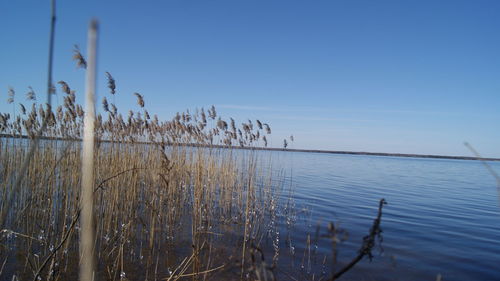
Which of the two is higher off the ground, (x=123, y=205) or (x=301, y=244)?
(x=123, y=205)

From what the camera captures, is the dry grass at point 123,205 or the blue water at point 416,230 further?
the blue water at point 416,230

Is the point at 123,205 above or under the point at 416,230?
above

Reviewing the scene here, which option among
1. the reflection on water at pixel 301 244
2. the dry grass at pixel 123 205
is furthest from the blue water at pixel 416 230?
the dry grass at pixel 123 205

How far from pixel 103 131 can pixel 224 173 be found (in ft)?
10.0

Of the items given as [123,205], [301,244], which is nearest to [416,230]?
[301,244]

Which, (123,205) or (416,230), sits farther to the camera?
(416,230)

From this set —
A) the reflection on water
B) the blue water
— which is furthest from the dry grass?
the blue water

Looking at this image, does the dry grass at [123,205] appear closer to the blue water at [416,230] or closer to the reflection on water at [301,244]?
the reflection on water at [301,244]

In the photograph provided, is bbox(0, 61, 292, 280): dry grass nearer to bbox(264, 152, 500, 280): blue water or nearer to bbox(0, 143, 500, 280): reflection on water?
bbox(0, 143, 500, 280): reflection on water

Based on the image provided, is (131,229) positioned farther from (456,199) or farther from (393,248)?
(456,199)

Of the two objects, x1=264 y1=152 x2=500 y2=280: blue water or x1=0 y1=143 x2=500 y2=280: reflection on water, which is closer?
x1=0 y1=143 x2=500 y2=280: reflection on water

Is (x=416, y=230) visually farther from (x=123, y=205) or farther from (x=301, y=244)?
(x=123, y=205)

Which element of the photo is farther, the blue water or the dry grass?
the blue water

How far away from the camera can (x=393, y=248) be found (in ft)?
17.5
